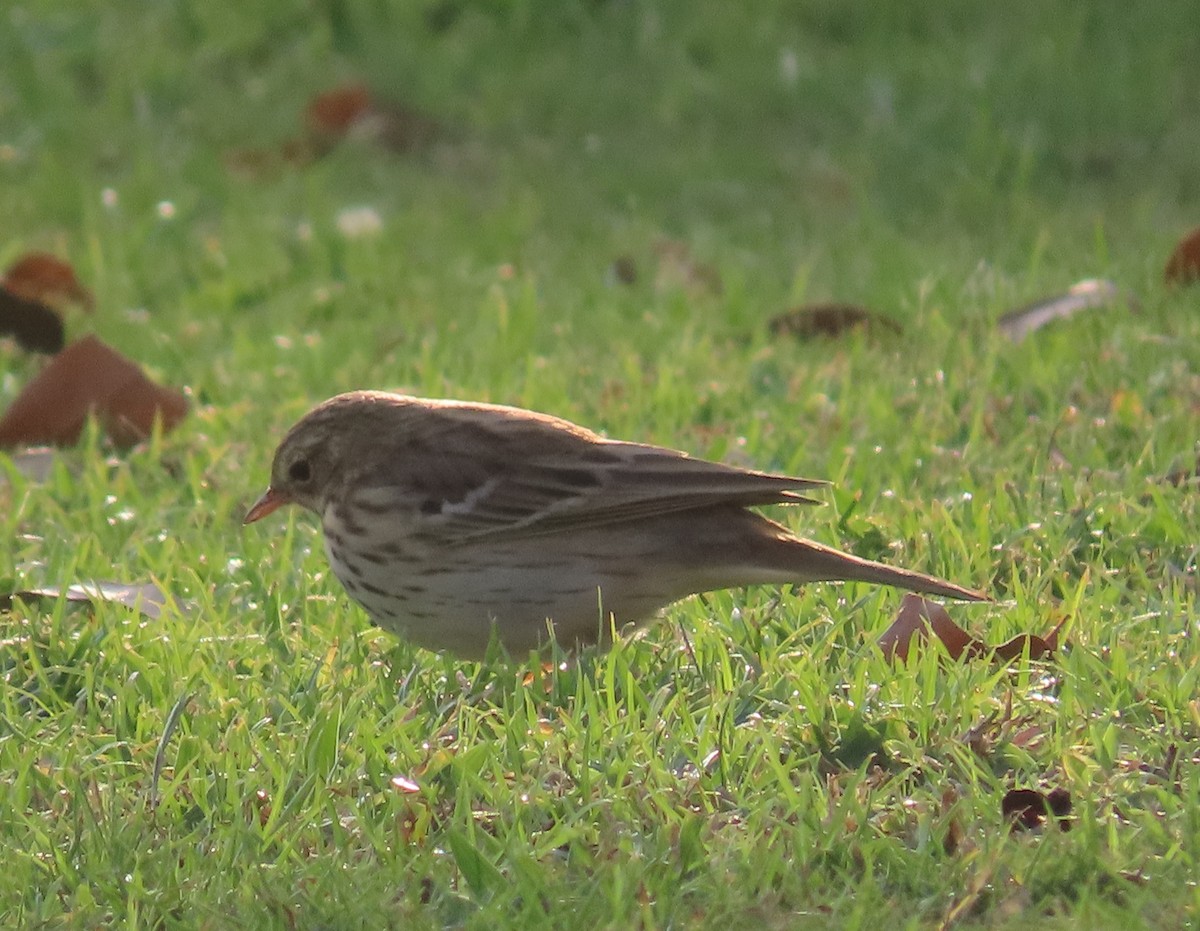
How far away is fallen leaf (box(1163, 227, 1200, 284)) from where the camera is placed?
754cm

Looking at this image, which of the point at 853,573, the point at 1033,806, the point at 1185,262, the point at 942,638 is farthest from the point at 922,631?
the point at 1185,262

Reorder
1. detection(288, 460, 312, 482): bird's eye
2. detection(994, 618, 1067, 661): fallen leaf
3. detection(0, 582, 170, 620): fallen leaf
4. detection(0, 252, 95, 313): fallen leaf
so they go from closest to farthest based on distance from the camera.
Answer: detection(994, 618, 1067, 661): fallen leaf, detection(0, 582, 170, 620): fallen leaf, detection(288, 460, 312, 482): bird's eye, detection(0, 252, 95, 313): fallen leaf

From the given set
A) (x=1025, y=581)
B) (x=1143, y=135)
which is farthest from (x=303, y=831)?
(x=1143, y=135)

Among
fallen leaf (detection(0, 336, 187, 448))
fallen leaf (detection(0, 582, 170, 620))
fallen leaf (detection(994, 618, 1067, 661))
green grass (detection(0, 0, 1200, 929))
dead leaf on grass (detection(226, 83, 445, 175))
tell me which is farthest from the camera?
dead leaf on grass (detection(226, 83, 445, 175))

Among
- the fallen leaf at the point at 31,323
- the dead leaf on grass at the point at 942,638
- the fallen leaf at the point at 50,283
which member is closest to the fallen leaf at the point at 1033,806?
the dead leaf on grass at the point at 942,638

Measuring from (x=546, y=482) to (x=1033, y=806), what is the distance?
1569mm

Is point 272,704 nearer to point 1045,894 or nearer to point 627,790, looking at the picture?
point 627,790

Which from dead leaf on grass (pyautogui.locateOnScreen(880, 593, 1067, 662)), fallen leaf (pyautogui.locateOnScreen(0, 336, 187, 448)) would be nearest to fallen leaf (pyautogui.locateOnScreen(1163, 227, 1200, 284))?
dead leaf on grass (pyautogui.locateOnScreen(880, 593, 1067, 662))

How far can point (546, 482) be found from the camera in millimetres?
4941

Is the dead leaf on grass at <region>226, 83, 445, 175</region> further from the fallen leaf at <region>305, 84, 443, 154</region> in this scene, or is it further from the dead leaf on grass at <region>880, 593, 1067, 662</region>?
the dead leaf on grass at <region>880, 593, 1067, 662</region>

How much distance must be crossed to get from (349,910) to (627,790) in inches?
24.9

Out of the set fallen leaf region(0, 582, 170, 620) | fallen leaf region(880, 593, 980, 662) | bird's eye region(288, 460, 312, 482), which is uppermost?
bird's eye region(288, 460, 312, 482)

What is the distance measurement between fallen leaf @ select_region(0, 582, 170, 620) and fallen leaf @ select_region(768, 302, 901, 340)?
3.11 m

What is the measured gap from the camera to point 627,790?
3945mm
